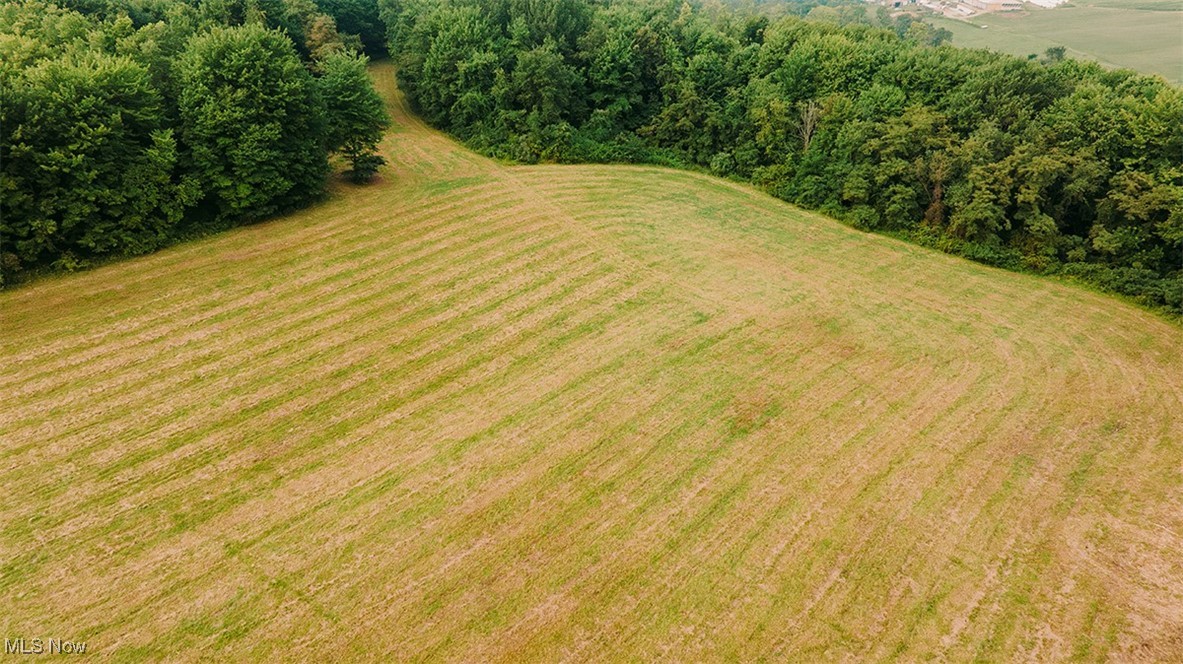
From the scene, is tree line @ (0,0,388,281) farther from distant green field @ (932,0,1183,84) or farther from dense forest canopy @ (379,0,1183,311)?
distant green field @ (932,0,1183,84)

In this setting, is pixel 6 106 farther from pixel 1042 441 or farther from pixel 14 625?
pixel 1042 441

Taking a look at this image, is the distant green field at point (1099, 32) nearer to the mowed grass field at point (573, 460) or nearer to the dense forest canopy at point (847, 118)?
the dense forest canopy at point (847, 118)

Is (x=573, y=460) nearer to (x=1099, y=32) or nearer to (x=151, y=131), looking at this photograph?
(x=151, y=131)

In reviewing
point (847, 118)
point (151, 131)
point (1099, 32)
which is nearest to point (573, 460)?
point (151, 131)

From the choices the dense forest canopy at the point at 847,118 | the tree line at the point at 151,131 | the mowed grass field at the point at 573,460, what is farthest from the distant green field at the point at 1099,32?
the tree line at the point at 151,131

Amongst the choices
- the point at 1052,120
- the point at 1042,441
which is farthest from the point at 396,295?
the point at 1052,120

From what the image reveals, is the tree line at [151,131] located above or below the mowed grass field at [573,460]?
above
